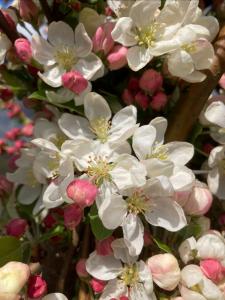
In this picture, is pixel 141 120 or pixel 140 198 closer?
pixel 140 198

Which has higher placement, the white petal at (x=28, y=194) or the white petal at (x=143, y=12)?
the white petal at (x=143, y=12)

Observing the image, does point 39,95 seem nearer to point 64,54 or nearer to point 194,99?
point 64,54

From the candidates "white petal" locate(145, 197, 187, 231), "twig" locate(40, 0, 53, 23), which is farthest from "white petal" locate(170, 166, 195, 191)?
"twig" locate(40, 0, 53, 23)

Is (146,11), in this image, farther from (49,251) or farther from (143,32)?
(49,251)

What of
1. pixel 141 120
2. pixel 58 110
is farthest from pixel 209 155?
pixel 58 110

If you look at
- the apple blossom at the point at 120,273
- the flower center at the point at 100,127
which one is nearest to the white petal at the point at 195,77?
the flower center at the point at 100,127

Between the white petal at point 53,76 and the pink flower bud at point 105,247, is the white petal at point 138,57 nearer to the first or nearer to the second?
the white petal at point 53,76
